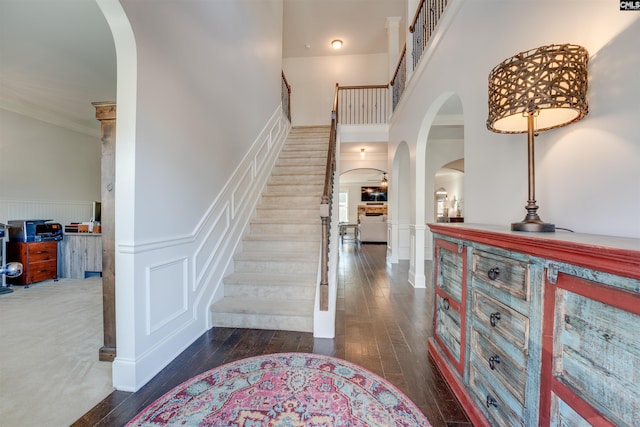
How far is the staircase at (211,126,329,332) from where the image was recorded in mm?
2410

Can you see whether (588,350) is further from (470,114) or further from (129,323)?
(129,323)

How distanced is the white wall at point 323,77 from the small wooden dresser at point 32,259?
653 cm

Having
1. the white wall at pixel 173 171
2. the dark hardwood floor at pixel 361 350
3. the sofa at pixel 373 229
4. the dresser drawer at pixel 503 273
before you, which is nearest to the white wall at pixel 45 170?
the white wall at pixel 173 171

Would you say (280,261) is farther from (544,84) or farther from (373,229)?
(373,229)

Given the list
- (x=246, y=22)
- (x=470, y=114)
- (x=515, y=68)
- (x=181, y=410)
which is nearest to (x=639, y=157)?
(x=515, y=68)

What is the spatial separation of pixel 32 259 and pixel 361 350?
5.25 metres

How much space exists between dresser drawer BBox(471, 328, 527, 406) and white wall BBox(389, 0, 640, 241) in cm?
63

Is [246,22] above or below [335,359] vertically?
above

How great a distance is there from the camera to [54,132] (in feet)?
16.2

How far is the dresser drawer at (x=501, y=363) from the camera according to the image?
978 millimetres

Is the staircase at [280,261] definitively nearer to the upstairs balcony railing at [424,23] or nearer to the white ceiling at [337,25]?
the upstairs balcony railing at [424,23]

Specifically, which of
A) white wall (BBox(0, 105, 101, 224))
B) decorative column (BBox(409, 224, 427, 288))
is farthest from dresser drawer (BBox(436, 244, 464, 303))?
white wall (BBox(0, 105, 101, 224))

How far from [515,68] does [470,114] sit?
1.07 metres

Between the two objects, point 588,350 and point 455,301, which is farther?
point 455,301
